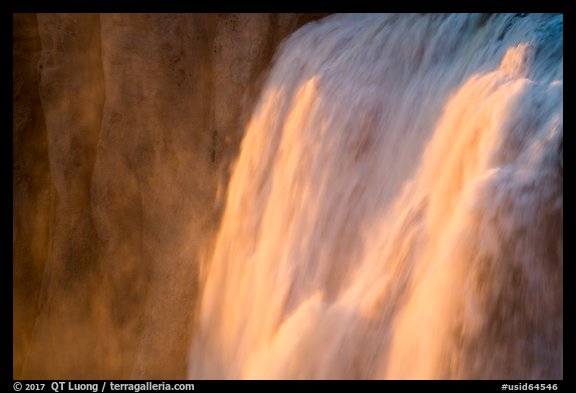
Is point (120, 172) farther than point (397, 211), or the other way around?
point (120, 172)

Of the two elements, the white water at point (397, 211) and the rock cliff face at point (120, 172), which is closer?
the white water at point (397, 211)

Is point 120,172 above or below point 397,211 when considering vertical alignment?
below

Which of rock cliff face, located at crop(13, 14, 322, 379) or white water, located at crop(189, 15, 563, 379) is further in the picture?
rock cliff face, located at crop(13, 14, 322, 379)
